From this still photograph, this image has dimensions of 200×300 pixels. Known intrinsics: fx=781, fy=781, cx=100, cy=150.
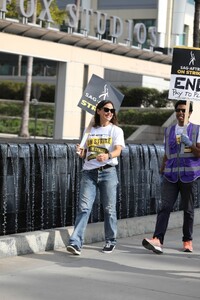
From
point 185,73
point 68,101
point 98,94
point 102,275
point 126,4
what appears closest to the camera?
point 102,275

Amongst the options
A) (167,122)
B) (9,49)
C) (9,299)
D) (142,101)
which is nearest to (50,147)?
(9,299)

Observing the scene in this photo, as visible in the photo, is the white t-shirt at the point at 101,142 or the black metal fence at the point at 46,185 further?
the black metal fence at the point at 46,185

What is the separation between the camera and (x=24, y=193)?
10.1 m

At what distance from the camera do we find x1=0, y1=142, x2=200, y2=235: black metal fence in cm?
987

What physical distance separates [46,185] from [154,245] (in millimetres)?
1868

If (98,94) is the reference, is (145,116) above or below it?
above

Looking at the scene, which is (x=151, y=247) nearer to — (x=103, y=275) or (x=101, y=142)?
(x=101, y=142)

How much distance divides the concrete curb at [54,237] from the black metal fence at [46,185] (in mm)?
714

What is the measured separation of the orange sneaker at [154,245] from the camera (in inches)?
370

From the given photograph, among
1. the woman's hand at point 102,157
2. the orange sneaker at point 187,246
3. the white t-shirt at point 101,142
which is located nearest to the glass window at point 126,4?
the orange sneaker at point 187,246

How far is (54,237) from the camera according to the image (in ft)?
30.8

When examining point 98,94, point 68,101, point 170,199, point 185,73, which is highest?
point 68,101

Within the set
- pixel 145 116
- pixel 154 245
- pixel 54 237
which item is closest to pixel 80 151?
pixel 54 237

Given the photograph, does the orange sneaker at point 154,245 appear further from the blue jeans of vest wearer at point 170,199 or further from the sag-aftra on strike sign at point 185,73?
the sag-aftra on strike sign at point 185,73
